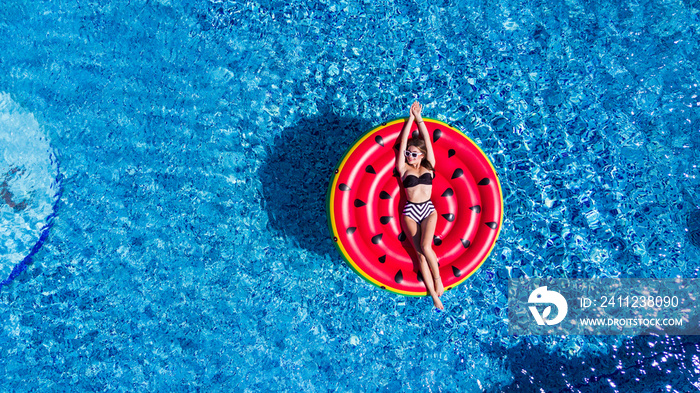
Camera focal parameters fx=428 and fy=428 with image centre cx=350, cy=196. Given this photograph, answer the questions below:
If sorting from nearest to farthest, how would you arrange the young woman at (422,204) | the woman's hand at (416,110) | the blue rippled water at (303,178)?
the woman's hand at (416,110) < the young woman at (422,204) < the blue rippled water at (303,178)

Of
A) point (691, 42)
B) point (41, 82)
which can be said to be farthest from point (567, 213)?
point (41, 82)

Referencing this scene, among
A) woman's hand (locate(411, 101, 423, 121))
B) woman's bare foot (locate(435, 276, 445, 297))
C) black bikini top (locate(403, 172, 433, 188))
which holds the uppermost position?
woman's hand (locate(411, 101, 423, 121))

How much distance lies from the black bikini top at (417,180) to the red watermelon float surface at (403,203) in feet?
0.38

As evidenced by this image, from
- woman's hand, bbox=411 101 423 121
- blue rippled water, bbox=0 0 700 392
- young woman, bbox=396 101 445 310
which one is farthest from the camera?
blue rippled water, bbox=0 0 700 392

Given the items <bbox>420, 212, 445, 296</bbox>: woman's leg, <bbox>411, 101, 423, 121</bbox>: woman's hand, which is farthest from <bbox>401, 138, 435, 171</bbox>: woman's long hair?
<bbox>420, 212, 445, 296</bbox>: woman's leg

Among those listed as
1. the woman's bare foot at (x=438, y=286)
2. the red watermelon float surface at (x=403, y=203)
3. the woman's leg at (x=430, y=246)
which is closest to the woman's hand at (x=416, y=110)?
the red watermelon float surface at (x=403, y=203)

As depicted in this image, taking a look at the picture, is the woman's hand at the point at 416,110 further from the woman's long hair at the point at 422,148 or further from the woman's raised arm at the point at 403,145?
the woman's long hair at the point at 422,148

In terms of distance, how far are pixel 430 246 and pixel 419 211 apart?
10.7 inches

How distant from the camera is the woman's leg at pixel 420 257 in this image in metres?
3.20

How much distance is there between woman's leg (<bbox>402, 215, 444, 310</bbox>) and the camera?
320 centimetres

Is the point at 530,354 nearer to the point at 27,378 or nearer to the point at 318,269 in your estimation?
the point at 318,269

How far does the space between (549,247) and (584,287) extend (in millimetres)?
482

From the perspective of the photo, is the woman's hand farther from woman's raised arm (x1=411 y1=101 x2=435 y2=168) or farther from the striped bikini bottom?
the striped bikini bottom

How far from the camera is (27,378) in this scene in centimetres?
375
